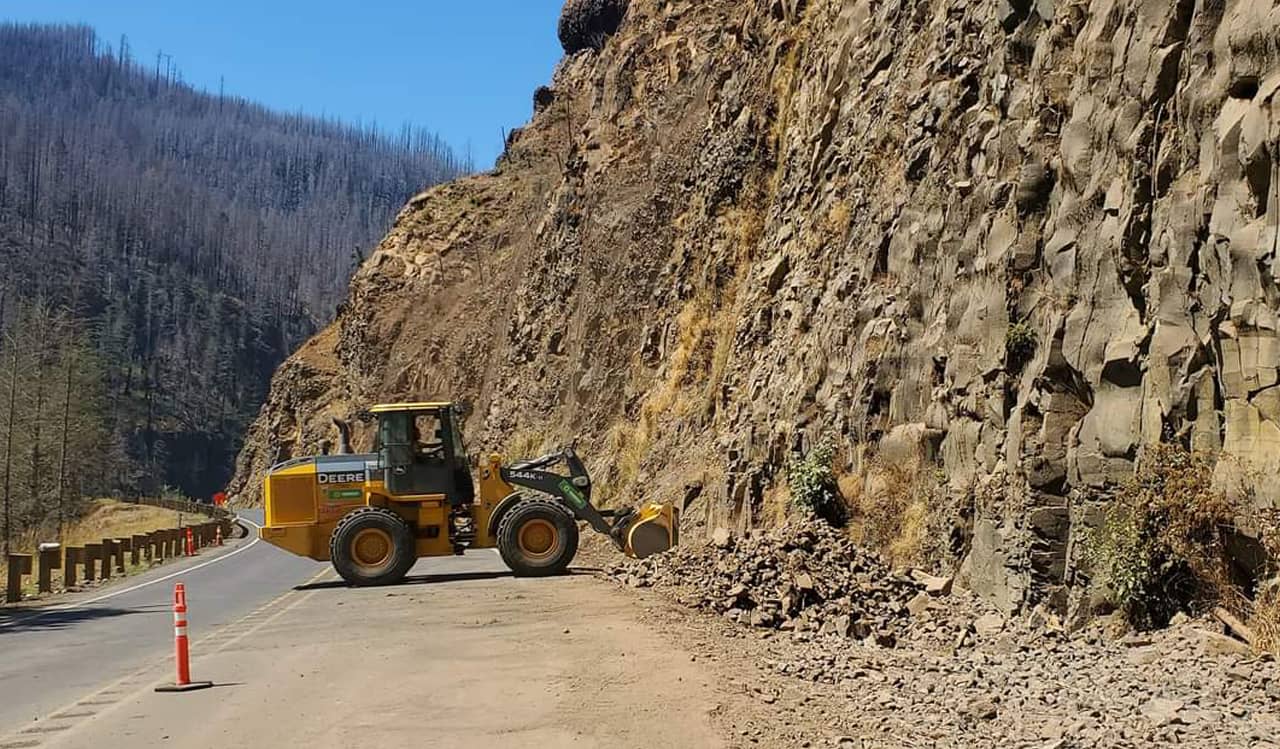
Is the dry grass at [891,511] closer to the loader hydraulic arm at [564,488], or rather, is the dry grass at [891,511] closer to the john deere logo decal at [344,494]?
the loader hydraulic arm at [564,488]

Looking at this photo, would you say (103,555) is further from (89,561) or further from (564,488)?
(564,488)

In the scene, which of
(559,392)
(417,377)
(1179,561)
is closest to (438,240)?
(417,377)

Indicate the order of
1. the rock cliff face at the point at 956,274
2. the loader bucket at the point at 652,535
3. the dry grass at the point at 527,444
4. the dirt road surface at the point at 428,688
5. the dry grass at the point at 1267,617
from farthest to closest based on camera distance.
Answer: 1. the dry grass at the point at 527,444
2. the loader bucket at the point at 652,535
3. the rock cliff face at the point at 956,274
4. the dirt road surface at the point at 428,688
5. the dry grass at the point at 1267,617

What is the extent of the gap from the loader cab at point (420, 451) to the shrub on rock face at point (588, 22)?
1763 inches

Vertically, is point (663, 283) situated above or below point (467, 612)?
above

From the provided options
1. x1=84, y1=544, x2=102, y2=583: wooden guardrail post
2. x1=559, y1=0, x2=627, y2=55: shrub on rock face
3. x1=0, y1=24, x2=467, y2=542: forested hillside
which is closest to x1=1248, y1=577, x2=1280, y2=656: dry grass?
x1=84, y1=544, x2=102, y2=583: wooden guardrail post

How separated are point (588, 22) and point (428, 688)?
191 feet

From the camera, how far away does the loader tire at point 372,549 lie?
18.8m

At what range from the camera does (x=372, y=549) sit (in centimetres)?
1903

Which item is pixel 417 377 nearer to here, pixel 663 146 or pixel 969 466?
pixel 663 146

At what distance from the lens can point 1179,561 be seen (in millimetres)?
9016

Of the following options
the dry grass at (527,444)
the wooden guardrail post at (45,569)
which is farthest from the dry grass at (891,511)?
the dry grass at (527,444)

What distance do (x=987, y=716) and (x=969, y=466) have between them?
211 inches

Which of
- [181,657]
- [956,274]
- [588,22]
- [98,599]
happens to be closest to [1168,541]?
[956,274]
